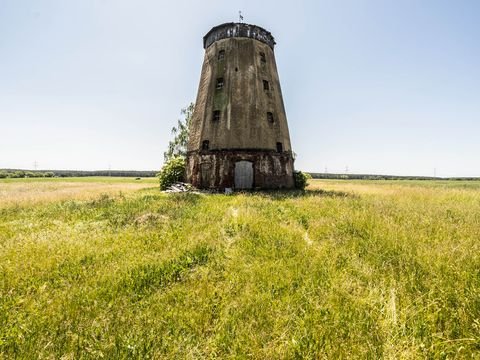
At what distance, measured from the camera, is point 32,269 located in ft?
17.3

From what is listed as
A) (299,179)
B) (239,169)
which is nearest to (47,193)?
(239,169)

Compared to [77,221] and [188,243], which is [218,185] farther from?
[188,243]

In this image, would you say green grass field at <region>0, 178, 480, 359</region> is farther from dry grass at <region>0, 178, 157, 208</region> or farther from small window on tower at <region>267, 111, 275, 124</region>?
small window on tower at <region>267, 111, 275, 124</region>

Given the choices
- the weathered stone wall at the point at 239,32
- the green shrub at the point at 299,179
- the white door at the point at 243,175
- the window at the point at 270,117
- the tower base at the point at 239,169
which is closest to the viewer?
the tower base at the point at 239,169

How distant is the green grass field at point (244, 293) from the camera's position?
10.5 ft

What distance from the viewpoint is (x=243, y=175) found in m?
21.8

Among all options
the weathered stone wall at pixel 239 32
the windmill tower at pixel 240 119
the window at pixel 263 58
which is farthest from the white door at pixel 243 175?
the weathered stone wall at pixel 239 32

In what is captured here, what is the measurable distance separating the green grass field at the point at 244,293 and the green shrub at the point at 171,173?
→ 57.3 feet

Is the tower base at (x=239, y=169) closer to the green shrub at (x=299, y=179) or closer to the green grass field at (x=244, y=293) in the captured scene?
the green shrub at (x=299, y=179)

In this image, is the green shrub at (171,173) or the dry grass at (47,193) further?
the green shrub at (171,173)

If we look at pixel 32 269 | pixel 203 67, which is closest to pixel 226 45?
pixel 203 67

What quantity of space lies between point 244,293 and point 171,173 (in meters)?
22.4

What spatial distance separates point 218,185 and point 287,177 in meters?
6.68

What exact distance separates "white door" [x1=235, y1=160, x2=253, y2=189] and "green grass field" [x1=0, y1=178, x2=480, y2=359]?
A: 13658 mm
